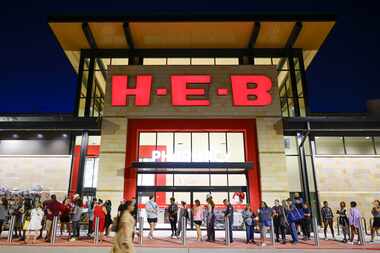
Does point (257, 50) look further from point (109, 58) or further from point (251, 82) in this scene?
point (109, 58)

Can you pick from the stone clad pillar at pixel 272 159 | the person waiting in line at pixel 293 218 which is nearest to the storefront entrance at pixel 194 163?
the stone clad pillar at pixel 272 159

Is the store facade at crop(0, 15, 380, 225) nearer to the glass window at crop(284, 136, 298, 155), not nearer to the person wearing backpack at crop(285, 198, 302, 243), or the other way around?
the glass window at crop(284, 136, 298, 155)

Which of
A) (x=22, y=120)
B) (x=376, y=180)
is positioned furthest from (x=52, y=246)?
(x=376, y=180)

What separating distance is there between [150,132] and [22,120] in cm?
734

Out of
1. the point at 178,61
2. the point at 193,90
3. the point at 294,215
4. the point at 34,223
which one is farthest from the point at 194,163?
the point at 34,223

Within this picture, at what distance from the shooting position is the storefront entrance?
1664cm

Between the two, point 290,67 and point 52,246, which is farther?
point 290,67

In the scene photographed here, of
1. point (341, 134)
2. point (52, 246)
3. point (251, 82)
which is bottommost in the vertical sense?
point (52, 246)

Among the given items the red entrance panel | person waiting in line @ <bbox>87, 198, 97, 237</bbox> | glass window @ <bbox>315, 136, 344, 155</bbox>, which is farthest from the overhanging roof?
person waiting in line @ <bbox>87, 198, 97, 237</bbox>

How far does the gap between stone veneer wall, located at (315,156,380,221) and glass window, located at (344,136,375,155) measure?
428mm

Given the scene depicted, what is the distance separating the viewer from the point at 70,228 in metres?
12.8

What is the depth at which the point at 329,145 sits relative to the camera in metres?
19.3

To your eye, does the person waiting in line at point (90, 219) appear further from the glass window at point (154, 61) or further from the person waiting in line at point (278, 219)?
the glass window at point (154, 61)

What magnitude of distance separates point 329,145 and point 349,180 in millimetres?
2506
